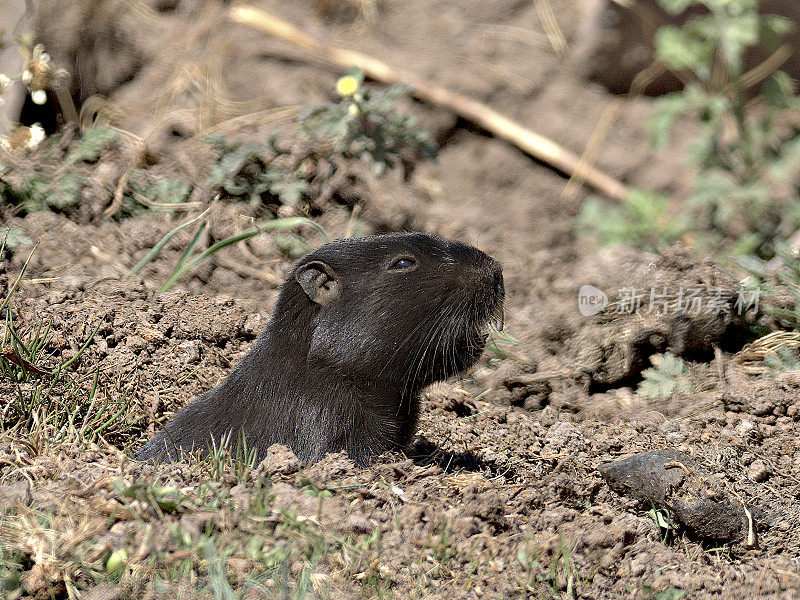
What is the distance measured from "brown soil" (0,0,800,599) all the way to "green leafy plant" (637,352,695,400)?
0.21 feet

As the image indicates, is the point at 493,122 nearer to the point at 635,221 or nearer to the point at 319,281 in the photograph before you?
the point at 635,221

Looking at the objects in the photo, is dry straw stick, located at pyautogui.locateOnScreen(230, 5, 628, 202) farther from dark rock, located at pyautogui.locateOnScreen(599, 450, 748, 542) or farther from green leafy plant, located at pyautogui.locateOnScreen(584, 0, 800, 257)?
dark rock, located at pyautogui.locateOnScreen(599, 450, 748, 542)

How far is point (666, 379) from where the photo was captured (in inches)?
168

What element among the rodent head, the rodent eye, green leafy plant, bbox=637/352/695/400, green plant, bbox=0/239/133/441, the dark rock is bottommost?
green leafy plant, bbox=637/352/695/400

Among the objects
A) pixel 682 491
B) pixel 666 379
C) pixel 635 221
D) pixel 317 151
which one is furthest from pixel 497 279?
pixel 635 221

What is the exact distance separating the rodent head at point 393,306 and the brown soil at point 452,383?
0.38 m

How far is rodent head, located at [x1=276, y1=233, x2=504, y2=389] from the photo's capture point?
10.3 feet

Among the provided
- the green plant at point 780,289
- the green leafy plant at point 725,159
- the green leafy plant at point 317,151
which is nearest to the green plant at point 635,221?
the green leafy plant at point 725,159

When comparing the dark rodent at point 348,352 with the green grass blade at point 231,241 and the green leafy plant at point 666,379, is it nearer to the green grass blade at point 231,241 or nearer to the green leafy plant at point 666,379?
the green grass blade at point 231,241

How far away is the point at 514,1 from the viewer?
7828 mm

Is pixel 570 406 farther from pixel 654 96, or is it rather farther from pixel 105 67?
pixel 105 67

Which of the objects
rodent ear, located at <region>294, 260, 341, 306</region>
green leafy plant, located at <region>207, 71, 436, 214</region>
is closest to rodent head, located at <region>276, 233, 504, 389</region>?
rodent ear, located at <region>294, 260, 341, 306</region>

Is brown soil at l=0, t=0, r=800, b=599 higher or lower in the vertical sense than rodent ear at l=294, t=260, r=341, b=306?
lower

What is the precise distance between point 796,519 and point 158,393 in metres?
2.66
